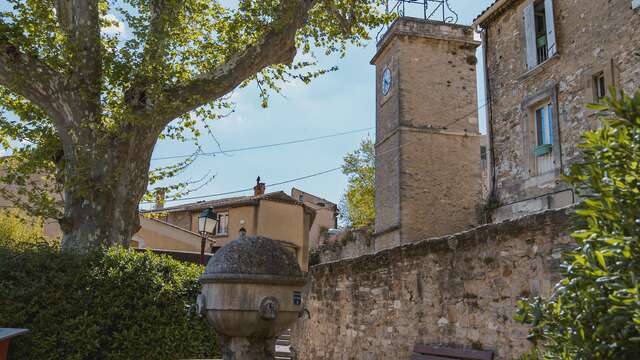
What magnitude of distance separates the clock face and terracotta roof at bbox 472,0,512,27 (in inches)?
198

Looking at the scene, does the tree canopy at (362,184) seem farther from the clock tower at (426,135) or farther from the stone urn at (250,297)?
the stone urn at (250,297)

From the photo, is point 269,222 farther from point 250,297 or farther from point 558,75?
point 250,297

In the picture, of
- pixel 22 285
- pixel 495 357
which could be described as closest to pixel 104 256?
pixel 22 285

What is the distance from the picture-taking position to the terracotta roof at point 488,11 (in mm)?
14994

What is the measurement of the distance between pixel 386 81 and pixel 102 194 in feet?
43.2

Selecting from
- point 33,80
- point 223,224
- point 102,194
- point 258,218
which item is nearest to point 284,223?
point 258,218

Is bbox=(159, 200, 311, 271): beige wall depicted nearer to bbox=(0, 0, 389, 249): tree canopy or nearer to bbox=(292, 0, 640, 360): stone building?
bbox=(292, 0, 640, 360): stone building

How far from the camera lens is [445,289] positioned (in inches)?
272

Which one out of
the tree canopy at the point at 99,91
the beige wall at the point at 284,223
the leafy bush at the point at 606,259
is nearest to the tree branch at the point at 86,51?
the tree canopy at the point at 99,91

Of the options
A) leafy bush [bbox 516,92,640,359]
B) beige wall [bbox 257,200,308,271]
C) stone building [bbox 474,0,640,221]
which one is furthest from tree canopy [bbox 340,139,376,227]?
leafy bush [bbox 516,92,640,359]

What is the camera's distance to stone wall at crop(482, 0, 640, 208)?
11.3m

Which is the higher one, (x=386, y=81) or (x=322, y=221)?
(x=386, y=81)

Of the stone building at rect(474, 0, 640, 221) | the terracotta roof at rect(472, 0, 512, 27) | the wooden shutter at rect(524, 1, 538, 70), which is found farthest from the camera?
the terracotta roof at rect(472, 0, 512, 27)

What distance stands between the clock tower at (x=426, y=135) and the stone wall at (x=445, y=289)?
30.1 ft
